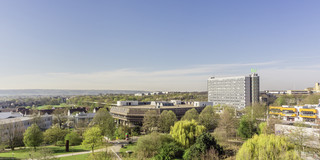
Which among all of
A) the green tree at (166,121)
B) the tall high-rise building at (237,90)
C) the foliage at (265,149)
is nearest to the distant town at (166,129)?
the green tree at (166,121)

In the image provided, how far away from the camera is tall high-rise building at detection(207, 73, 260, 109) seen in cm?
9600

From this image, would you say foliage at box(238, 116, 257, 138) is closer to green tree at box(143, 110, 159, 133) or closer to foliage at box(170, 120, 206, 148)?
foliage at box(170, 120, 206, 148)

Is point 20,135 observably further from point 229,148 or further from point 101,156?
point 229,148

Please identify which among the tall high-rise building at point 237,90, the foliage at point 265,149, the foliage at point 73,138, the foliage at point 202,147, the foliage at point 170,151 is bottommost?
the foliage at point 73,138

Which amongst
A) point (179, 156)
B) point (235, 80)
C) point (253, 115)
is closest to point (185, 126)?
point (179, 156)

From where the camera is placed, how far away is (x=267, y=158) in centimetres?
1908

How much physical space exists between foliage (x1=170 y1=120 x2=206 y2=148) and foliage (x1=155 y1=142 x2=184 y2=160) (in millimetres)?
1269

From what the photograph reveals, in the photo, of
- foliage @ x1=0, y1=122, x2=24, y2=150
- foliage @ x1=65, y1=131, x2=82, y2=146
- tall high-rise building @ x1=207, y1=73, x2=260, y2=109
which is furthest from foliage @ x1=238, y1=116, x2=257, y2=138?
tall high-rise building @ x1=207, y1=73, x2=260, y2=109

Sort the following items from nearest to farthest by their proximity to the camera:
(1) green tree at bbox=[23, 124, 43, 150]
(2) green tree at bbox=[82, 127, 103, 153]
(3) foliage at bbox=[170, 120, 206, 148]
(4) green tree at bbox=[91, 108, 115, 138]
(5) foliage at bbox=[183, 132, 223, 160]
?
(5) foliage at bbox=[183, 132, 223, 160]
(2) green tree at bbox=[82, 127, 103, 153]
(3) foliage at bbox=[170, 120, 206, 148]
(1) green tree at bbox=[23, 124, 43, 150]
(4) green tree at bbox=[91, 108, 115, 138]

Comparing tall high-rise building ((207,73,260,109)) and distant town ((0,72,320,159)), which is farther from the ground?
tall high-rise building ((207,73,260,109))

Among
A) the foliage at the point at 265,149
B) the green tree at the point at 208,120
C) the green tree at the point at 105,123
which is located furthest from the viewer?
the green tree at the point at 208,120

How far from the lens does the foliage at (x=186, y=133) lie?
2997 centimetres

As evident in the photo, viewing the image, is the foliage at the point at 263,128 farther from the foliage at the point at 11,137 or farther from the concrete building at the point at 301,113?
the foliage at the point at 11,137

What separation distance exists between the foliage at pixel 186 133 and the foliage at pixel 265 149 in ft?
34.2
